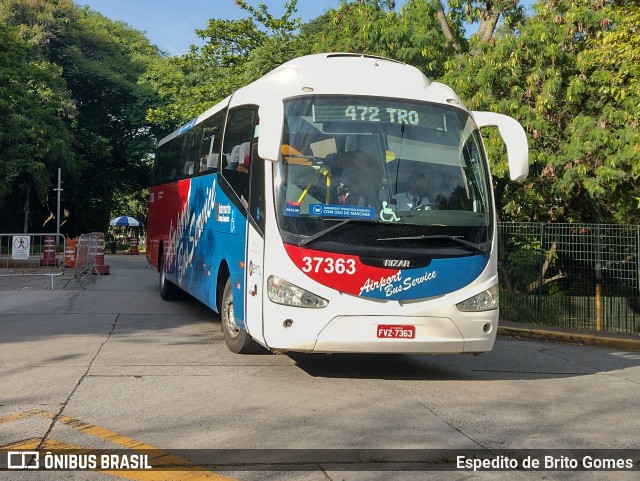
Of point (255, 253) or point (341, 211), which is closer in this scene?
point (341, 211)

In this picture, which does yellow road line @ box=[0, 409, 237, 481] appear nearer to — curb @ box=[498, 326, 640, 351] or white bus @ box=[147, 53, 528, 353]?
white bus @ box=[147, 53, 528, 353]

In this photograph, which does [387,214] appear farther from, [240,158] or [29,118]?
[29,118]

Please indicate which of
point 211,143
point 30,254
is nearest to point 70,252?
point 30,254

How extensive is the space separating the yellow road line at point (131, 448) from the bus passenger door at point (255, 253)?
2296mm

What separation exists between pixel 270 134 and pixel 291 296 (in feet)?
5.33

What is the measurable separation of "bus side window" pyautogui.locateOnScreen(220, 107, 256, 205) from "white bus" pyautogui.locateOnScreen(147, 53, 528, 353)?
5.7 inches

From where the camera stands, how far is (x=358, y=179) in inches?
307

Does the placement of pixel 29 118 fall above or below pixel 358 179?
above

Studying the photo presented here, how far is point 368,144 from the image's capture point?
7965 mm

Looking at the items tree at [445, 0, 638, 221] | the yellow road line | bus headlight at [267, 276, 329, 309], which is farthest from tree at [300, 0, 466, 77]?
the yellow road line

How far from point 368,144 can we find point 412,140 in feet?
1.60

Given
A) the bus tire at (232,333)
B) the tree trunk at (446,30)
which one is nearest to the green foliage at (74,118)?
the tree trunk at (446,30)

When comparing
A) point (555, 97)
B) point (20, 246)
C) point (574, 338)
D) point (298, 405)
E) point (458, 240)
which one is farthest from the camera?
point (20, 246)

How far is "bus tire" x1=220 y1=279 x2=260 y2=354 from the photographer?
9258 mm
